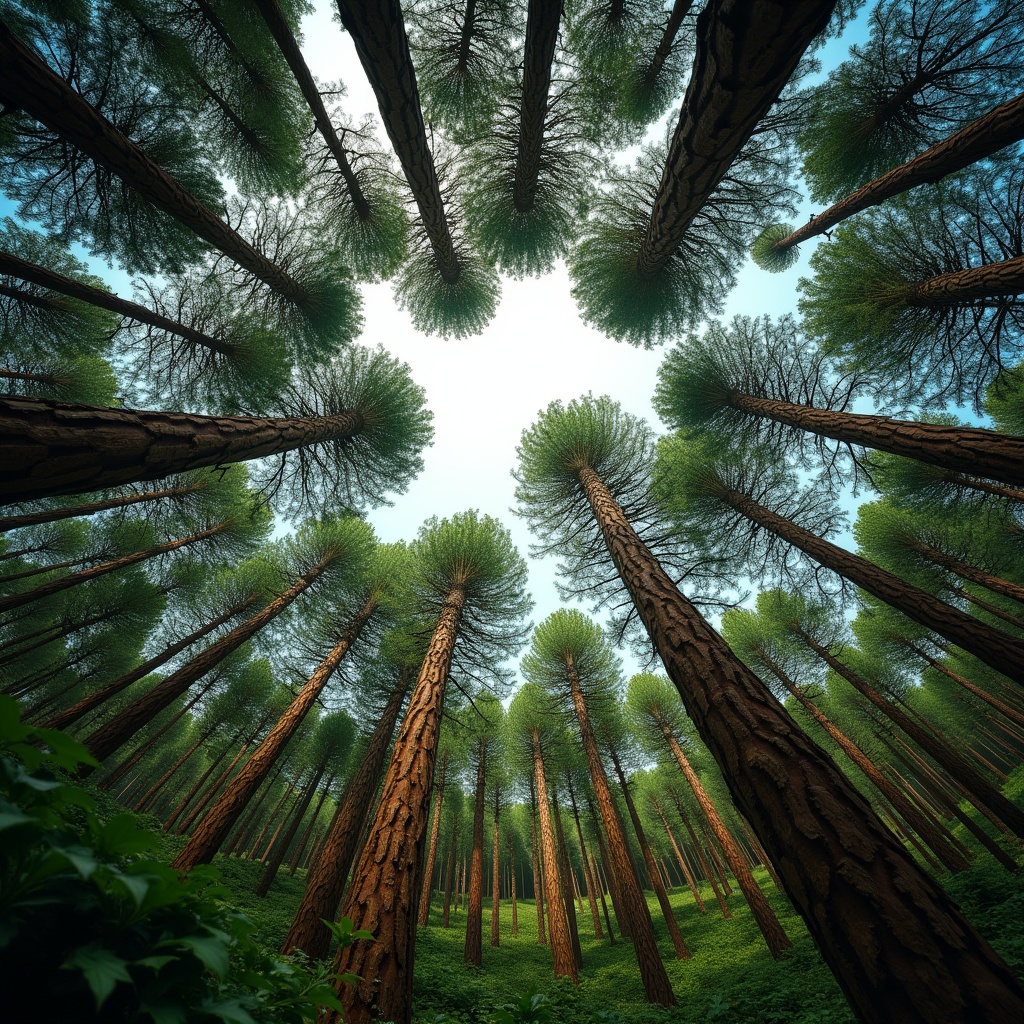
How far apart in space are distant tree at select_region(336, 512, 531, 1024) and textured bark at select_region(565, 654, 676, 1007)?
3.53 meters

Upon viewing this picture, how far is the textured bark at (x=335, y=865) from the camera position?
6145mm

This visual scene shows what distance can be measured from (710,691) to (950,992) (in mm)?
1391

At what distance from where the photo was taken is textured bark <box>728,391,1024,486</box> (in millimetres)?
3980

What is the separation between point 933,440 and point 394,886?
680 cm

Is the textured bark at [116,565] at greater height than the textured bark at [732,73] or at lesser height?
greater

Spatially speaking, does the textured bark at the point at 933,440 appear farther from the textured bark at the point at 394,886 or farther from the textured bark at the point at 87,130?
the textured bark at the point at 87,130

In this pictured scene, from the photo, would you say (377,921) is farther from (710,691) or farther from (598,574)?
(598,574)

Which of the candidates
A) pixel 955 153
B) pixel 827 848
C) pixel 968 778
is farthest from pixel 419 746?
pixel 968 778

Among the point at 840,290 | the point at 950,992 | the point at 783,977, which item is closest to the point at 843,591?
the point at 840,290

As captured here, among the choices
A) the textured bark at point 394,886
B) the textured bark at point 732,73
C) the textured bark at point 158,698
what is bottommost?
the textured bark at point 394,886

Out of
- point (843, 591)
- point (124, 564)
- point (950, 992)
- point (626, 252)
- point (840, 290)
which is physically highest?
point (124, 564)

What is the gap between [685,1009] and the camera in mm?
5770

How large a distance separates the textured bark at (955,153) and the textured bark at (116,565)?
619 inches

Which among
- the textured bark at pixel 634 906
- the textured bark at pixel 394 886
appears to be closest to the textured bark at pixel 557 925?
the textured bark at pixel 634 906
